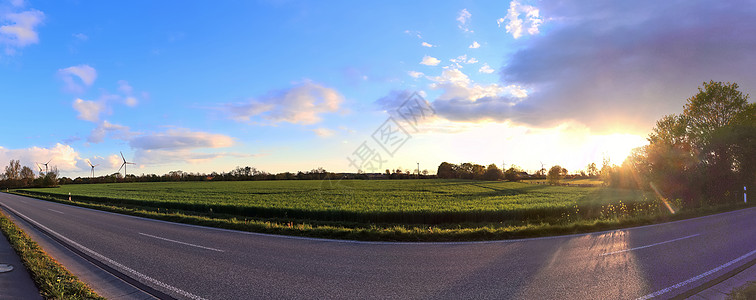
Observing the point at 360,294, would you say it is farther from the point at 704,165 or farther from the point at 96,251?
the point at 704,165

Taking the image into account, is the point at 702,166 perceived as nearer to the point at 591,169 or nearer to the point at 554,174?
the point at 554,174

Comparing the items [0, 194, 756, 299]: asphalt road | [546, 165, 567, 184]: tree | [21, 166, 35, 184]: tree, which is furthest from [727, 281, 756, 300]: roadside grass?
[21, 166, 35, 184]: tree

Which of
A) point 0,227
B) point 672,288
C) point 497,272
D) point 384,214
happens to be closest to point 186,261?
point 497,272

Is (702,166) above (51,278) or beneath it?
above

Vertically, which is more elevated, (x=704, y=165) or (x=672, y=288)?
(x=704, y=165)

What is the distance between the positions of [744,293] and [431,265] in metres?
5.76

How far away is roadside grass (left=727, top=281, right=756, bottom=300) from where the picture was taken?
18.5ft

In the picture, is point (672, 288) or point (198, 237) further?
point (198, 237)

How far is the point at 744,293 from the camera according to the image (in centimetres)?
577

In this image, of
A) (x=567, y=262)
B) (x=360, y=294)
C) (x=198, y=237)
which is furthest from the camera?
(x=198, y=237)

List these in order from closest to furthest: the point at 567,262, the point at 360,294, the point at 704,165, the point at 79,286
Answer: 1. the point at 360,294
2. the point at 79,286
3. the point at 567,262
4. the point at 704,165

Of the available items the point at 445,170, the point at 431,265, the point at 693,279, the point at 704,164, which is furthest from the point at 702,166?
the point at 445,170

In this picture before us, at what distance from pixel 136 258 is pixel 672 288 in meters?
12.9

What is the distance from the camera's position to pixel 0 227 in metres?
15.7
